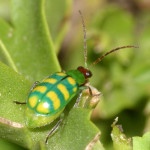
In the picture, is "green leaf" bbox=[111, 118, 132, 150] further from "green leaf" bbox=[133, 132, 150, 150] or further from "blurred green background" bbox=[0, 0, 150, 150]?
"blurred green background" bbox=[0, 0, 150, 150]

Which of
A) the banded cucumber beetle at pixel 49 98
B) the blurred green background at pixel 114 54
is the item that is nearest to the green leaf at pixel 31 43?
the banded cucumber beetle at pixel 49 98

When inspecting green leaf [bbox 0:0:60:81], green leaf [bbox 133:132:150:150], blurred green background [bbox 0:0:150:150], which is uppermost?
blurred green background [bbox 0:0:150:150]

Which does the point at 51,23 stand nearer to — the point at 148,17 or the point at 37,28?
the point at 37,28

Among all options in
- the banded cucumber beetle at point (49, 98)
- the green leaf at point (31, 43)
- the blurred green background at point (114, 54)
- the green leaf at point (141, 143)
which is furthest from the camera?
the blurred green background at point (114, 54)

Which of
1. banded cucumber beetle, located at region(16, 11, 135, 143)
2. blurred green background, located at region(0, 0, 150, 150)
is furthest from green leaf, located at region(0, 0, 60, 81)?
blurred green background, located at region(0, 0, 150, 150)

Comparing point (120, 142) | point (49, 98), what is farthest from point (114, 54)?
point (120, 142)

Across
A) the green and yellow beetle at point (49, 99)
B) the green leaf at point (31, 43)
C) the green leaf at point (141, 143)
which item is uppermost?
the green leaf at point (31, 43)

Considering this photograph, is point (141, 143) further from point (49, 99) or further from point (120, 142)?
point (49, 99)

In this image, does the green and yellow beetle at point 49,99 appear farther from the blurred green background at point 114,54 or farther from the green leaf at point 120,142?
the blurred green background at point 114,54
